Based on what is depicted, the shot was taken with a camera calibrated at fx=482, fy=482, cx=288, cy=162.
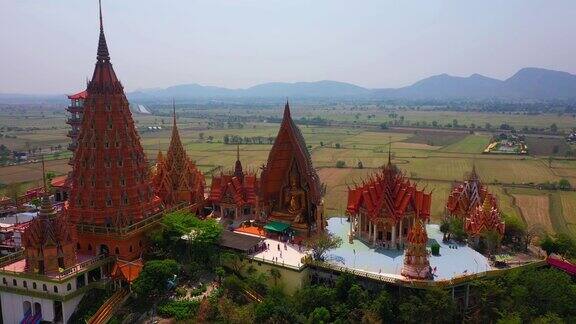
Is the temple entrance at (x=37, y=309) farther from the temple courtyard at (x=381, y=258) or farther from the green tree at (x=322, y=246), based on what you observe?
the green tree at (x=322, y=246)

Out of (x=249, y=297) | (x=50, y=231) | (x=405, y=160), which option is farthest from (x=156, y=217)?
(x=405, y=160)

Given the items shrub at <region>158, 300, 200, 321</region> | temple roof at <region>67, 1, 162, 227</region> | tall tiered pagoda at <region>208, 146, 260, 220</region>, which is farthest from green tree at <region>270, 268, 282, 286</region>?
temple roof at <region>67, 1, 162, 227</region>

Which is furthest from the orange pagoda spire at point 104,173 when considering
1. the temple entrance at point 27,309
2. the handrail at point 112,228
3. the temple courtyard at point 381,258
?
the temple courtyard at point 381,258

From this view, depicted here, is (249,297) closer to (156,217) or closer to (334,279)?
(334,279)

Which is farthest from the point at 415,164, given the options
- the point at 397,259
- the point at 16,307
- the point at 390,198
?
the point at 16,307

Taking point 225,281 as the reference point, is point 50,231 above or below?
above

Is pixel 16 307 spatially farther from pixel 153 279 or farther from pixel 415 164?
pixel 415 164
